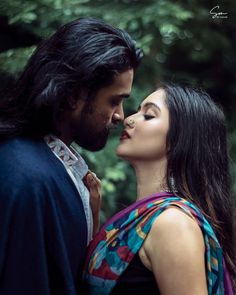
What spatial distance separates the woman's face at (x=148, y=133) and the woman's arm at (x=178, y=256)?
34 centimetres

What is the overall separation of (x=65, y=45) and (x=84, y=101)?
23 cm

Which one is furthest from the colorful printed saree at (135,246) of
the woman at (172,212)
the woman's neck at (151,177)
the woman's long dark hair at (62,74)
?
the woman's long dark hair at (62,74)

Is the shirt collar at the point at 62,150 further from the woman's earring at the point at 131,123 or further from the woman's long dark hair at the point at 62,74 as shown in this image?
the woman's earring at the point at 131,123

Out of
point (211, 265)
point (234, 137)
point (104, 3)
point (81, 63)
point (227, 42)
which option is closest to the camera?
point (211, 265)

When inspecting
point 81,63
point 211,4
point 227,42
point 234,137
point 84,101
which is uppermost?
point 81,63

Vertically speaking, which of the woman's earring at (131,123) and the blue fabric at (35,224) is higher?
the woman's earring at (131,123)

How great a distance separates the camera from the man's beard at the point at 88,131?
2451mm

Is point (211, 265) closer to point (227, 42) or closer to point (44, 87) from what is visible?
point (44, 87)

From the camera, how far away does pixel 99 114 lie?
2471mm

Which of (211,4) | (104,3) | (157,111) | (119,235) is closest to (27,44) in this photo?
(104,3)

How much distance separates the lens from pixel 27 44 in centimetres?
409

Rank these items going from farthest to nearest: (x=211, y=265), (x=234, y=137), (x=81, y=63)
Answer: (x=234, y=137), (x=81, y=63), (x=211, y=265)

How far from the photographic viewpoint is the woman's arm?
6.84ft

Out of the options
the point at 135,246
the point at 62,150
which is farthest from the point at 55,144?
the point at 135,246
